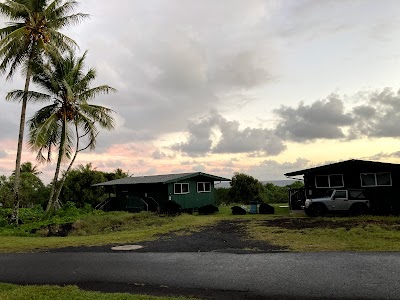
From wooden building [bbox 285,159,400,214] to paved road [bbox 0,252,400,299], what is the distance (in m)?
11.5

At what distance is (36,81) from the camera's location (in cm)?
2564

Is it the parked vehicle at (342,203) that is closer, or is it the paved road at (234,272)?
the paved road at (234,272)

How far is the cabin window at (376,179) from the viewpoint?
20812 millimetres

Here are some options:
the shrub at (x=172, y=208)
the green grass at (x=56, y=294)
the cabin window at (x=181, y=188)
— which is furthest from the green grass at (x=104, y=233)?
the green grass at (x=56, y=294)

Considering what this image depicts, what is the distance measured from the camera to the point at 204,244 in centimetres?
1217

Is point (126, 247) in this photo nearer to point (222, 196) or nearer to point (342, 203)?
point (342, 203)

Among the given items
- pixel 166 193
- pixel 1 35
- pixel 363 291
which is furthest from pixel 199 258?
pixel 1 35

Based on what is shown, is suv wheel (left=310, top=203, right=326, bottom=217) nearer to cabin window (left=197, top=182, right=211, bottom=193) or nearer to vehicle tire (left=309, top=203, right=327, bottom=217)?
vehicle tire (left=309, top=203, right=327, bottom=217)

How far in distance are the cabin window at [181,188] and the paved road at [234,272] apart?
1823cm

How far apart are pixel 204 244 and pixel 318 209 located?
33.6 feet

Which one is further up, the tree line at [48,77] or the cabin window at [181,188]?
the tree line at [48,77]

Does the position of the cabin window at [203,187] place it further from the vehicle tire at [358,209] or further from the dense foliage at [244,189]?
the vehicle tire at [358,209]

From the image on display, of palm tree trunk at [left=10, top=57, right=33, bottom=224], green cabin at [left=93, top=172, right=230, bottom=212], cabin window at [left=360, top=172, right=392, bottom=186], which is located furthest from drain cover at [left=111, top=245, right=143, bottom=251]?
cabin window at [left=360, top=172, right=392, bottom=186]

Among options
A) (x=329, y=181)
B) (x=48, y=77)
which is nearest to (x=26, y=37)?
(x=48, y=77)
